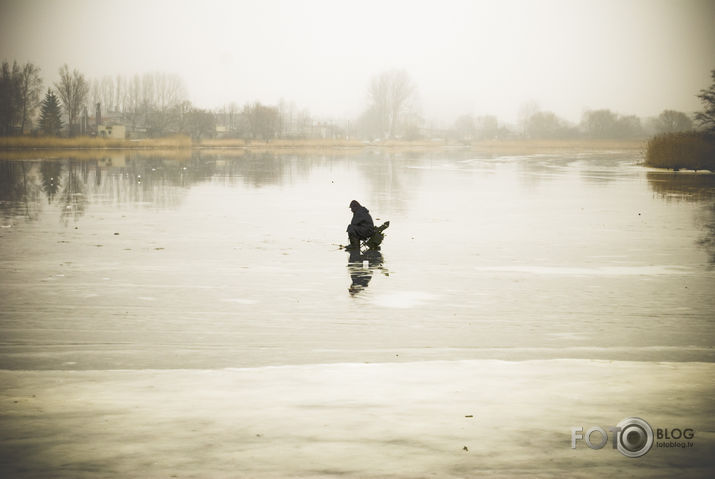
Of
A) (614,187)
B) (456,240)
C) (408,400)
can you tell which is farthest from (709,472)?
(614,187)

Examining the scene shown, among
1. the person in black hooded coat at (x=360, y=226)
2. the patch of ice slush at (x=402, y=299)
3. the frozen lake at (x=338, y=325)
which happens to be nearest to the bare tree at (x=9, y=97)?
the frozen lake at (x=338, y=325)

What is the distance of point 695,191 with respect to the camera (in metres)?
38.8

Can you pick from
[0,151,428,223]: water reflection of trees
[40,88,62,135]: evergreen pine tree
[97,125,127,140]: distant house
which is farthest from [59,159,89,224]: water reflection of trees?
[97,125,127,140]: distant house

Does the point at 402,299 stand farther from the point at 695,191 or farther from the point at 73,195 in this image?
the point at 695,191

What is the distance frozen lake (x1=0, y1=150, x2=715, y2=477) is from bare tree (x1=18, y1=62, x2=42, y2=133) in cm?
9443

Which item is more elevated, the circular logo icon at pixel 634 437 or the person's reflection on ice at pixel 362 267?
the circular logo icon at pixel 634 437

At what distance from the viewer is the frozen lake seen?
5766 millimetres

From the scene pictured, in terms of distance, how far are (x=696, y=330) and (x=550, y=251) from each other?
25.6 feet

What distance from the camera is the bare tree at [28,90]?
11075cm

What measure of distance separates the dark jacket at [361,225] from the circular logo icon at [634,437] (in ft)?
38.8

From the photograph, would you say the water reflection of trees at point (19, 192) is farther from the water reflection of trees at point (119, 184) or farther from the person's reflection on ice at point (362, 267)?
the person's reflection on ice at point (362, 267)

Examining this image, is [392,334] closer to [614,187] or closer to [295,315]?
[295,315]

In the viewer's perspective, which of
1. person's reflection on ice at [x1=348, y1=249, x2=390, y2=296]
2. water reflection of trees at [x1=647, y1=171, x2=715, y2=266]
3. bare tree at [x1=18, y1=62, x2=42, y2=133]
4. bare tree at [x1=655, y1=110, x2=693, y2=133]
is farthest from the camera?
bare tree at [x1=655, y1=110, x2=693, y2=133]

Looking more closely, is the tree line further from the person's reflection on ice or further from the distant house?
the person's reflection on ice
